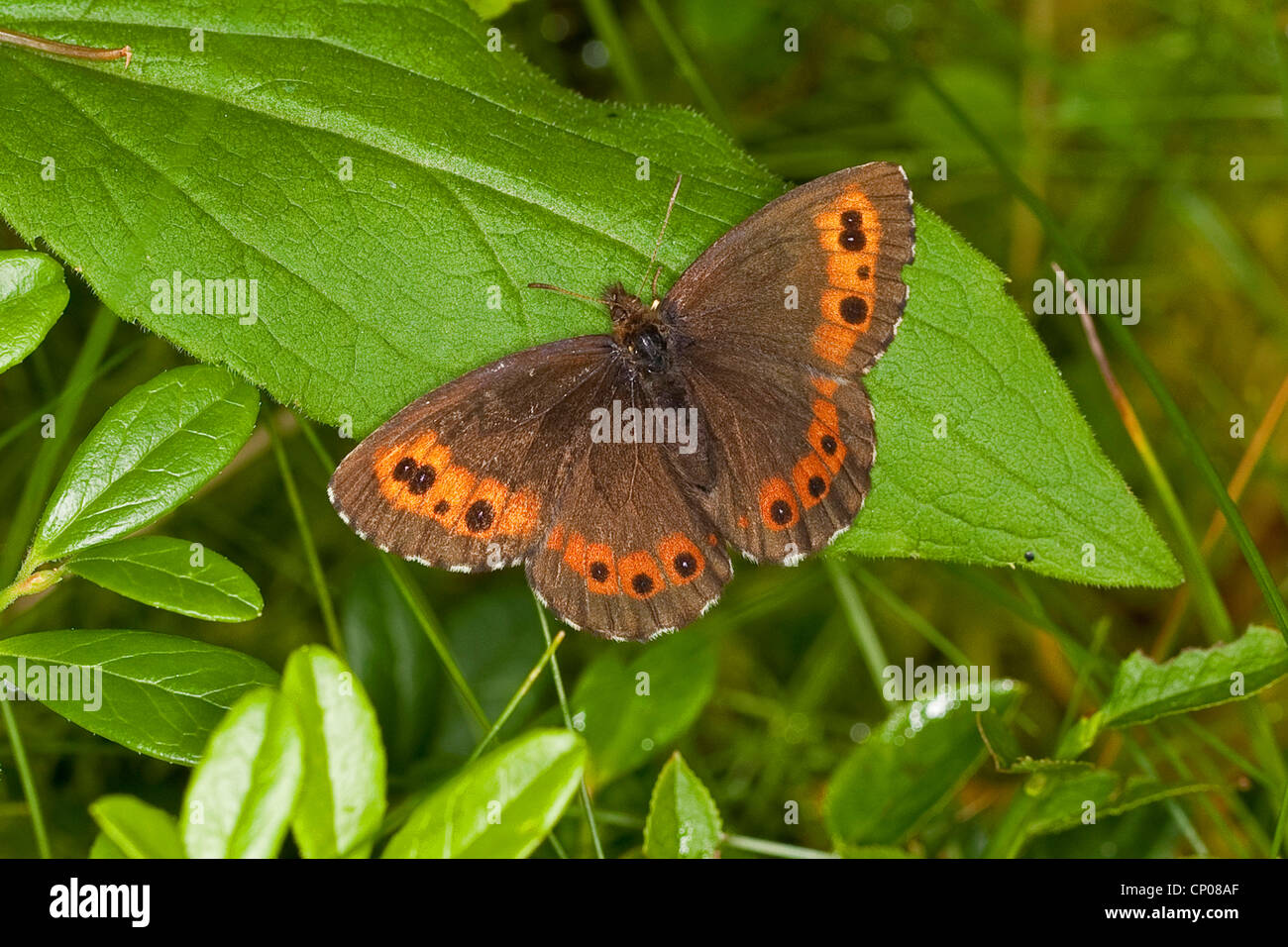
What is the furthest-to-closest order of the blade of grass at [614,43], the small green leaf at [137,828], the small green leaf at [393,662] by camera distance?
the blade of grass at [614,43] < the small green leaf at [393,662] < the small green leaf at [137,828]

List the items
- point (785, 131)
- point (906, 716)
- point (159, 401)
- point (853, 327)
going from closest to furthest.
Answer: point (159, 401)
point (853, 327)
point (906, 716)
point (785, 131)

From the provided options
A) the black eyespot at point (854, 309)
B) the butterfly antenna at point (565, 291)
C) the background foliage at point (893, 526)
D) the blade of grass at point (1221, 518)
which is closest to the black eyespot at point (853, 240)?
the black eyespot at point (854, 309)

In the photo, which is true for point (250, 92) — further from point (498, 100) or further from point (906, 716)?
point (906, 716)

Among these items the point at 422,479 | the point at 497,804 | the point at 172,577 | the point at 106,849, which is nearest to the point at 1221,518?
the point at 422,479

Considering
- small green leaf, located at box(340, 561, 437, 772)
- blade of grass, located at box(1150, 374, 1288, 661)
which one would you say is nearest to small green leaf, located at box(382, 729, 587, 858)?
small green leaf, located at box(340, 561, 437, 772)

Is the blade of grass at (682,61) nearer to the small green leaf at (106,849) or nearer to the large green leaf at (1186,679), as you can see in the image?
the large green leaf at (1186,679)

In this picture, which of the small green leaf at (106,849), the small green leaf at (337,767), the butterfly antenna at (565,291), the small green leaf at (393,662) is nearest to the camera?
the small green leaf at (337,767)
